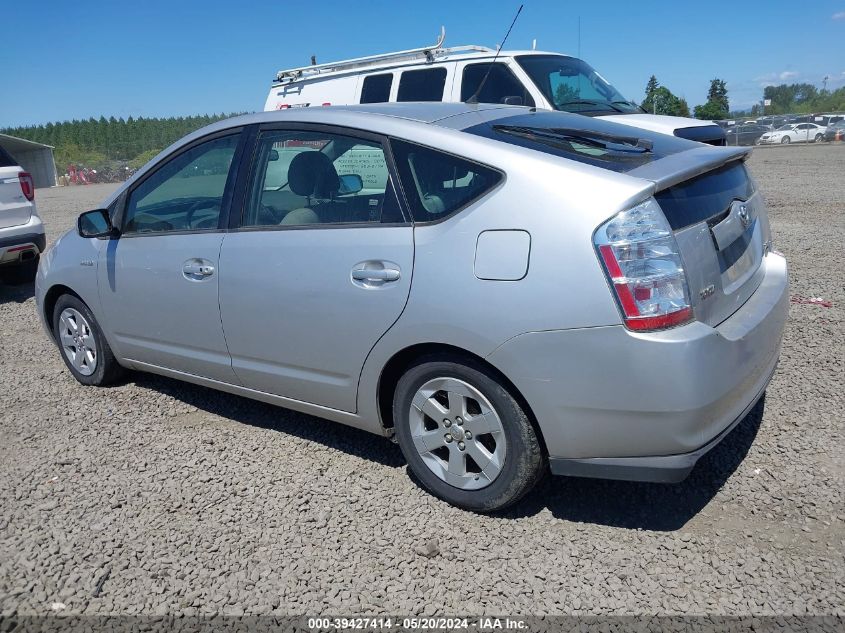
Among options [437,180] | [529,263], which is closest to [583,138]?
[437,180]

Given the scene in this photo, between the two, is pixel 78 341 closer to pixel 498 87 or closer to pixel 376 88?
pixel 498 87

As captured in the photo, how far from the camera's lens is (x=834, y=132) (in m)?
36.4

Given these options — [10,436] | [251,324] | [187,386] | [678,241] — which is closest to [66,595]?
[251,324]

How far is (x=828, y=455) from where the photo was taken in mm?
3543

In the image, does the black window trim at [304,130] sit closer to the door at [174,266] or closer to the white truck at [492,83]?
the door at [174,266]

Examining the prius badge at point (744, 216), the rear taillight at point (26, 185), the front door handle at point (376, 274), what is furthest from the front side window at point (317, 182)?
the rear taillight at point (26, 185)

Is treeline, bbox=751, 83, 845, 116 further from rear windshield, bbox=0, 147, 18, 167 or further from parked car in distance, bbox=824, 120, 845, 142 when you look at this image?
rear windshield, bbox=0, 147, 18, 167

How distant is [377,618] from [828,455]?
7.78ft

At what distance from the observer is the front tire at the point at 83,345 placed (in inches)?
191

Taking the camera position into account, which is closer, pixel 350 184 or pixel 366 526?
pixel 366 526

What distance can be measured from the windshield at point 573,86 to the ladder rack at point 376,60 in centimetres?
101

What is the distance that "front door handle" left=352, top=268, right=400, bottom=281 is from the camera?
3172mm

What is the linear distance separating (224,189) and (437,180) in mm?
1407

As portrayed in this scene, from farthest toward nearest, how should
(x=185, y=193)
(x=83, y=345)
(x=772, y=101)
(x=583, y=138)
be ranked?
(x=772, y=101), (x=83, y=345), (x=185, y=193), (x=583, y=138)
